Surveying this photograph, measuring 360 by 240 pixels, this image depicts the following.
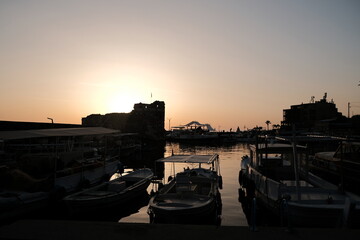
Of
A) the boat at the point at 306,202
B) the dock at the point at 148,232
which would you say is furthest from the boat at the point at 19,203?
the boat at the point at 306,202

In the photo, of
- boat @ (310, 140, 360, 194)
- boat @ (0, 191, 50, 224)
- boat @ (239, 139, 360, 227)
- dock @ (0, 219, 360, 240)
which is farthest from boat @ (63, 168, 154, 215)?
boat @ (310, 140, 360, 194)

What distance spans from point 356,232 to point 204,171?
18164mm

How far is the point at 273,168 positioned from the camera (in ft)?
66.9

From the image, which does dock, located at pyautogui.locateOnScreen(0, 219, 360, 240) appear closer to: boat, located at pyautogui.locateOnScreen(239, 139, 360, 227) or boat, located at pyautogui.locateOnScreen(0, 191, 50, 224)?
boat, located at pyautogui.locateOnScreen(239, 139, 360, 227)

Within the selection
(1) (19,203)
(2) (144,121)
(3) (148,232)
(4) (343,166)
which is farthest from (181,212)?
(2) (144,121)

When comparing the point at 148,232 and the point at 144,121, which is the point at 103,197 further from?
the point at 144,121

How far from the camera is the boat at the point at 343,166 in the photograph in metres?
17.0

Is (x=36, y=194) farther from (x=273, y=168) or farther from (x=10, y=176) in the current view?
(x=273, y=168)

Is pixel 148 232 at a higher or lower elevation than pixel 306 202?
higher

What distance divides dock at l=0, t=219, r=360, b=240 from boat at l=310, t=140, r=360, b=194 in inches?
289

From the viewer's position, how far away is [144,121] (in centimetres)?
12356

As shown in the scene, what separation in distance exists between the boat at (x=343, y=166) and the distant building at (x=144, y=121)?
9799cm

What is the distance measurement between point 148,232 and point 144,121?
4603 inches

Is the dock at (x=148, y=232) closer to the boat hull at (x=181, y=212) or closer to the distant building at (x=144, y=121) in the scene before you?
the boat hull at (x=181, y=212)
